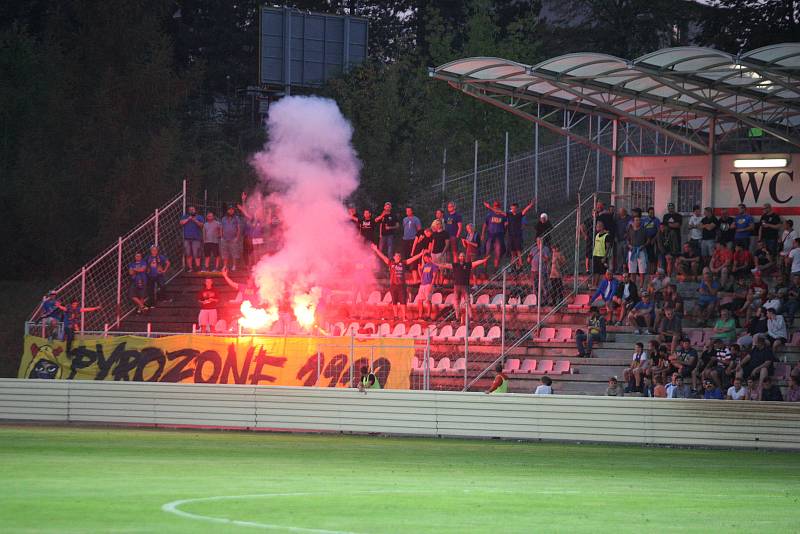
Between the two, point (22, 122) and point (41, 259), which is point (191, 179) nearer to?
point (41, 259)

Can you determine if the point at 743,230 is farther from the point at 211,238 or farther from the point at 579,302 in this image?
the point at 211,238

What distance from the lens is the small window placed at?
37.7m

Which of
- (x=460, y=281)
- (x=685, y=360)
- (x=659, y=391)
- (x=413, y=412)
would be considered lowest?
(x=413, y=412)

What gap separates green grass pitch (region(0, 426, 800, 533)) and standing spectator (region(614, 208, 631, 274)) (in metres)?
10.5

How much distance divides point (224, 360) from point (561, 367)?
7784 mm

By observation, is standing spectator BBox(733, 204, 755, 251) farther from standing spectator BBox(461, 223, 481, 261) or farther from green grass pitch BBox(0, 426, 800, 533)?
green grass pitch BBox(0, 426, 800, 533)

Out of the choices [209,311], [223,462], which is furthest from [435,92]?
[223,462]

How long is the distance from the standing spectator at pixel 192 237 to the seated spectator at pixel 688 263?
46.0ft

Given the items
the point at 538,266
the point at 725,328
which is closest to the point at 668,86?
the point at 538,266

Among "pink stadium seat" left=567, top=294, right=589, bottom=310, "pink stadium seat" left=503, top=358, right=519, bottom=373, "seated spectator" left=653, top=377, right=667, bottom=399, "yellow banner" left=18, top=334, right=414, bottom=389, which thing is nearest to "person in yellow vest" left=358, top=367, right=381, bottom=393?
"yellow banner" left=18, top=334, right=414, bottom=389

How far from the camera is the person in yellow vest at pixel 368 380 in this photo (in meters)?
27.9

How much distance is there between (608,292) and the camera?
32.3 metres

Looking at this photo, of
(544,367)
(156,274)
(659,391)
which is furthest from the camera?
(156,274)

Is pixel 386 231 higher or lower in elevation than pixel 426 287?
higher
